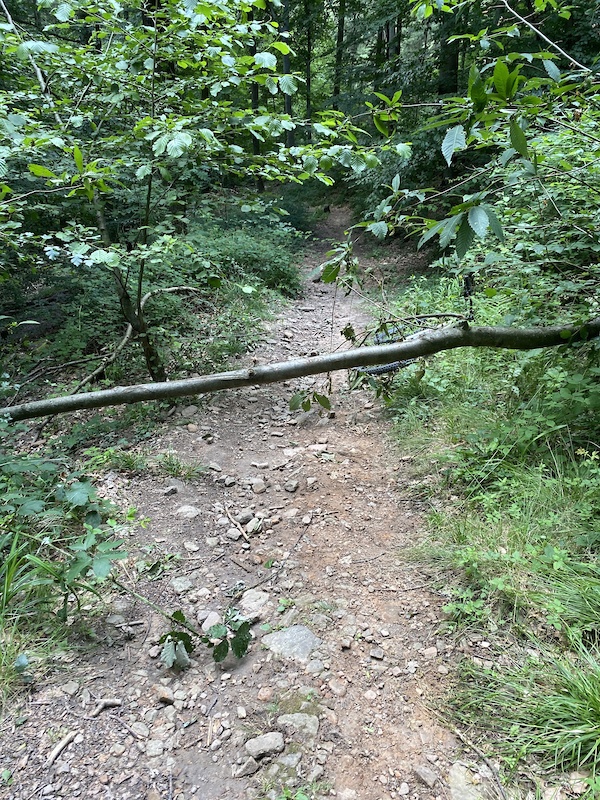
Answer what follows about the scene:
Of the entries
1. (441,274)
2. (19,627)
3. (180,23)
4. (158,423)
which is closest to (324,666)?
(19,627)

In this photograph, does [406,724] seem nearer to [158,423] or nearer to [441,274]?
[158,423]

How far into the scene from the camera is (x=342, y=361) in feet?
8.46

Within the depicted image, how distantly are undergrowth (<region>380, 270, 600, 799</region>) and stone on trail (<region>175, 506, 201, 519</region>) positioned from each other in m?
1.74

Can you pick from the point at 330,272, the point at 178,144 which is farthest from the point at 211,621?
the point at 178,144

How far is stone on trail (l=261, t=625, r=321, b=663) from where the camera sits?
91.0 inches

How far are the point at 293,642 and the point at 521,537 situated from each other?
1455 mm

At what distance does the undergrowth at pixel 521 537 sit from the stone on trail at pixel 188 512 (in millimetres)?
1737

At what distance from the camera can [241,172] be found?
4145 mm

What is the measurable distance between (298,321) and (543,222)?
4084 millimetres

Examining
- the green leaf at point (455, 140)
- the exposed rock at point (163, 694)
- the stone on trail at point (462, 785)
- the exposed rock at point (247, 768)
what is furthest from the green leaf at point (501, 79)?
the exposed rock at point (163, 694)

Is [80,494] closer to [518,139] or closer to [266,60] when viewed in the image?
[518,139]

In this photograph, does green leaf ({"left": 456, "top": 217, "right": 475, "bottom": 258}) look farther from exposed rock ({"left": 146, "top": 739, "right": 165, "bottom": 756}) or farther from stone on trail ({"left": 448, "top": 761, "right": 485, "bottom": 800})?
exposed rock ({"left": 146, "top": 739, "right": 165, "bottom": 756})

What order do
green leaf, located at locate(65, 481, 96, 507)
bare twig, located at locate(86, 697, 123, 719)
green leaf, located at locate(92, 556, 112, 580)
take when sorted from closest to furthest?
bare twig, located at locate(86, 697, 123, 719) < green leaf, located at locate(92, 556, 112, 580) < green leaf, located at locate(65, 481, 96, 507)

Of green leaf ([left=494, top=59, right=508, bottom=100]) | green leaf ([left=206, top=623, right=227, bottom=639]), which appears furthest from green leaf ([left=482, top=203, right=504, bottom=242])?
green leaf ([left=206, top=623, right=227, bottom=639])
